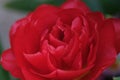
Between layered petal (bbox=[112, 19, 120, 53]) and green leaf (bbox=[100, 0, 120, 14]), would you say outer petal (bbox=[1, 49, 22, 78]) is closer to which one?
layered petal (bbox=[112, 19, 120, 53])

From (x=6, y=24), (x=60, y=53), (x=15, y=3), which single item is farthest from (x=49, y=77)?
(x=6, y=24)

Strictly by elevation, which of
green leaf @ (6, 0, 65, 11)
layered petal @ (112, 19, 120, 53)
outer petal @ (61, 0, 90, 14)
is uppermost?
outer petal @ (61, 0, 90, 14)

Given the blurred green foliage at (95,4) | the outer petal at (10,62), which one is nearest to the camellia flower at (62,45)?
the outer petal at (10,62)

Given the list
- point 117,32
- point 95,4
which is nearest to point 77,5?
point 117,32

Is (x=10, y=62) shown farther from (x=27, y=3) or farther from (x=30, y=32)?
(x=27, y=3)

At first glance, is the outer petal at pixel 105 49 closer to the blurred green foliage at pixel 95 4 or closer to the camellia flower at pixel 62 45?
the camellia flower at pixel 62 45

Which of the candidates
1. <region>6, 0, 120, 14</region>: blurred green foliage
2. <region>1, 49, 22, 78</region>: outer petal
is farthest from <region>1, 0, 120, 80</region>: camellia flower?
<region>6, 0, 120, 14</region>: blurred green foliage

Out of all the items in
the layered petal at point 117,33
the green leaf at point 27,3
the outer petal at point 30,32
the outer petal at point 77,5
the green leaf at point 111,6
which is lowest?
the green leaf at point 111,6

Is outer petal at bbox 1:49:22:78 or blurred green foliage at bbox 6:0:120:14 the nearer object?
outer petal at bbox 1:49:22:78
